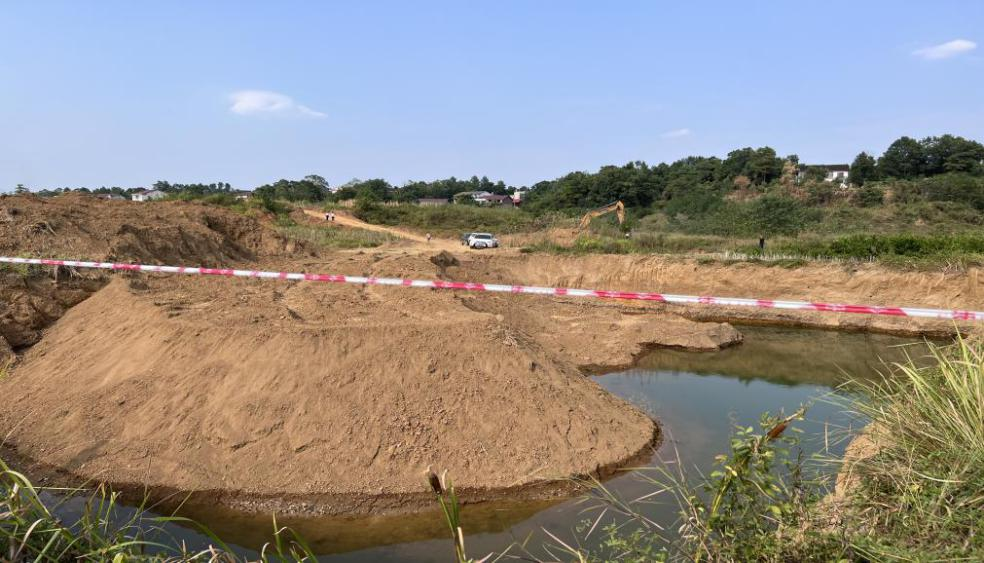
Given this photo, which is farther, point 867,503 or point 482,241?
point 482,241

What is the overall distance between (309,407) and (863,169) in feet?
218

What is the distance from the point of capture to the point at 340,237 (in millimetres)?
33781

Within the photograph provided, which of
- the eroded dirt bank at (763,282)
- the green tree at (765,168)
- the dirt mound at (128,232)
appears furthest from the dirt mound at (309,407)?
the green tree at (765,168)

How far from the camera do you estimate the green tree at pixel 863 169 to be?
190ft

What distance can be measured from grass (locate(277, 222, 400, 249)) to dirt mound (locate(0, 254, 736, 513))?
20.0 metres

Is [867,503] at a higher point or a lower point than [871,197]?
lower

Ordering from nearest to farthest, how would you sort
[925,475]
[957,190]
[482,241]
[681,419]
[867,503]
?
[925,475]
[867,503]
[681,419]
[482,241]
[957,190]

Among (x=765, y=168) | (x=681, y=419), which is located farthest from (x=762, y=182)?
(x=681, y=419)

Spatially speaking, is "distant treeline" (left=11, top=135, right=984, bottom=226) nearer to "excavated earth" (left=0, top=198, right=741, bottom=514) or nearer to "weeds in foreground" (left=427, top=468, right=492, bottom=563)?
"excavated earth" (left=0, top=198, right=741, bottom=514)

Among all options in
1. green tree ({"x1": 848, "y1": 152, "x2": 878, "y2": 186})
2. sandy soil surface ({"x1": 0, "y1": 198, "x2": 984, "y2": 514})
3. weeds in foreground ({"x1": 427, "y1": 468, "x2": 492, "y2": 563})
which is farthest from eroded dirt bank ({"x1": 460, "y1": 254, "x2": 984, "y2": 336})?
green tree ({"x1": 848, "y1": 152, "x2": 878, "y2": 186})

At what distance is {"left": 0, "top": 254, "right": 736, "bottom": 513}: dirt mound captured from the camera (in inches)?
299

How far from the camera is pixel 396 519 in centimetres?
711

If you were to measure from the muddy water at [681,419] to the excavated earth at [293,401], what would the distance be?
1.07ft

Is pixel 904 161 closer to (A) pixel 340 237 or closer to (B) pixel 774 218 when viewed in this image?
(B) pixel 774 218
